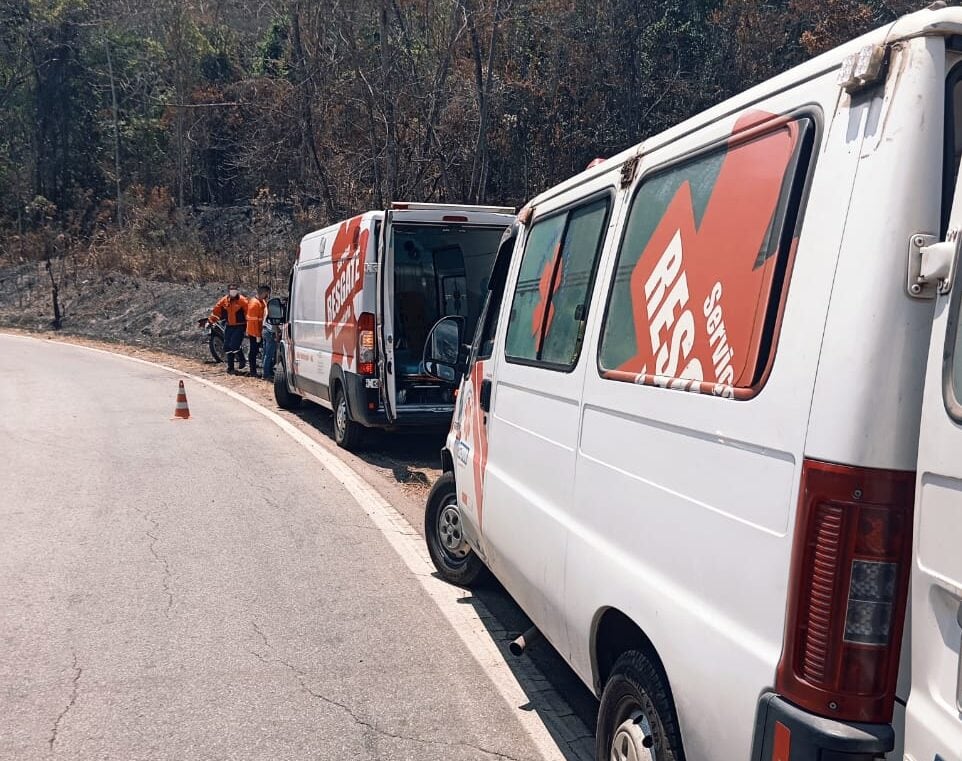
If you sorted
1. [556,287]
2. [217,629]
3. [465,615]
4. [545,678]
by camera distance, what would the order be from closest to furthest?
[556,287] < [545,678] < [217,629] < [465,615]

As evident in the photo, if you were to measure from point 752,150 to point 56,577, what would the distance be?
4.95 metres

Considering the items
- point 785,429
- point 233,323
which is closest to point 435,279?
point 233,323

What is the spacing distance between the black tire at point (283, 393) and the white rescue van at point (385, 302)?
2.99ft

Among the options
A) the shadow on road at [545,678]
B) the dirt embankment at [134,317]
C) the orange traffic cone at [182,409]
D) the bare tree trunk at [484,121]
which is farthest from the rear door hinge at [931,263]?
the bare tree trunk at [484,121]

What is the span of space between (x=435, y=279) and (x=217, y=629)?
6.61m

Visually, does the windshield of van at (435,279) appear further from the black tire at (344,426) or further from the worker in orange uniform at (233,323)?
the worker in orange uniform at (233,323)

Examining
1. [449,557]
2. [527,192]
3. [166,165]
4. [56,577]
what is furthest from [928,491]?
[166,165]

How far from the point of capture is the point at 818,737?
193cm

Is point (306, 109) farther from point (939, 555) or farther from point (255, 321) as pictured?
point (939, 555)

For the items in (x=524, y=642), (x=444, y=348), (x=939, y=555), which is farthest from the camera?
(x=444, y=348)

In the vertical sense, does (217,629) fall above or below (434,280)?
below

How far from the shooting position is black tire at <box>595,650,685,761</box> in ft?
8.23

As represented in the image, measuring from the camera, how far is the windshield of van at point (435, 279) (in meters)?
10.3

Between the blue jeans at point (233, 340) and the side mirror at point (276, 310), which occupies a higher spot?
the side mirror at point (276, 310)
